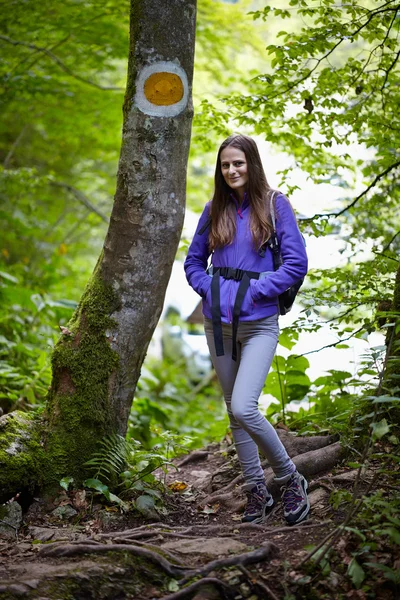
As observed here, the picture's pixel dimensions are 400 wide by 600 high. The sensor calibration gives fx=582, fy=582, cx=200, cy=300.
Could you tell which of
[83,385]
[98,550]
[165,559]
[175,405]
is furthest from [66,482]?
[175,405]

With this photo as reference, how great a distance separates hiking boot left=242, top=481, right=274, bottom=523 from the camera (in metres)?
3.50

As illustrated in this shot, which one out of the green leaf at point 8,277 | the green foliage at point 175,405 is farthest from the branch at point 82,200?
the green foliage at point 175,405

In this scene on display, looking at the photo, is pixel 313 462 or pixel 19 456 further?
pixel 313 462

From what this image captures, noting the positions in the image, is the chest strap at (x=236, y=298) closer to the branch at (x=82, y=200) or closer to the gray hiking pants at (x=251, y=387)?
the gray hiking pants at (x=251, y=387)

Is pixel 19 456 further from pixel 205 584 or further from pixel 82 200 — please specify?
pixel 82 200

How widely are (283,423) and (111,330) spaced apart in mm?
1916

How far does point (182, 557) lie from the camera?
2.75 metres

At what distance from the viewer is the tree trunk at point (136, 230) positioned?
3770 millimetres

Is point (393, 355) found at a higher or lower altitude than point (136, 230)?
lower

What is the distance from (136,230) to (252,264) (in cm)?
82

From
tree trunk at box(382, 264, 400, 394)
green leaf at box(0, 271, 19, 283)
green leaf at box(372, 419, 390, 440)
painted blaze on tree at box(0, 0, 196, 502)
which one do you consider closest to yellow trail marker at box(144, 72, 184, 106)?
painted blaze on tree at box(0, 0, 196, 502)

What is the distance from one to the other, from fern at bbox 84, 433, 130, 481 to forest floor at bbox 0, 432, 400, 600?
0.58 feet

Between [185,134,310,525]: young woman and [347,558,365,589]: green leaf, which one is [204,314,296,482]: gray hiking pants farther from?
[347,558,365,589]: green leaf

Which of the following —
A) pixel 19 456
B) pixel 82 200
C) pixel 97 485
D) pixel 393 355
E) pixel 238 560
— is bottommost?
pixel 238 560
